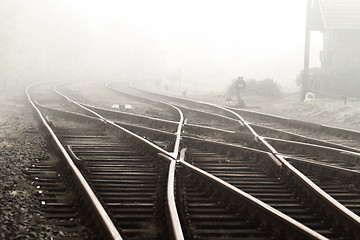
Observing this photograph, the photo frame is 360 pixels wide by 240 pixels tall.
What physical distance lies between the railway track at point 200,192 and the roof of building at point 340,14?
688 inches

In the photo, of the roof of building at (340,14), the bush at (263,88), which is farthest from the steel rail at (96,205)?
the roof of building at (340,14)

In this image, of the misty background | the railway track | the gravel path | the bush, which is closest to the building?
the bush

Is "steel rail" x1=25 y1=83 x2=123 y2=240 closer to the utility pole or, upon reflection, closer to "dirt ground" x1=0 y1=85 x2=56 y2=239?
"dirt ground" x1=0 y1=85 x2=56 y2=239

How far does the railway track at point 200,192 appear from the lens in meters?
5.32

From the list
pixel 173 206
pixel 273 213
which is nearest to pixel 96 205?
pixel 173 206

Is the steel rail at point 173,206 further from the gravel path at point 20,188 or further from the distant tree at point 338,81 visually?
the distant tree at point 338,81

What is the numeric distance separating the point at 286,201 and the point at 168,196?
1.64m

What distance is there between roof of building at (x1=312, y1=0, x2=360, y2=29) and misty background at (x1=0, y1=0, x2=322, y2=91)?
6.32 meters

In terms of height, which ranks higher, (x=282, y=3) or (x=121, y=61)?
(x=282, y=3)

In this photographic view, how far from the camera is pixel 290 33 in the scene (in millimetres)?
110500

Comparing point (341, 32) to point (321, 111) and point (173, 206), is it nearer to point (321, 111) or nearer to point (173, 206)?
point (321, 111)

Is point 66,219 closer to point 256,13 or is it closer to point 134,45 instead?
point 134,45

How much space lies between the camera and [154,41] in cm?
8594

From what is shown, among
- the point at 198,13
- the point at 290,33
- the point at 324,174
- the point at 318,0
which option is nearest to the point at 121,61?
the point at 198,13
